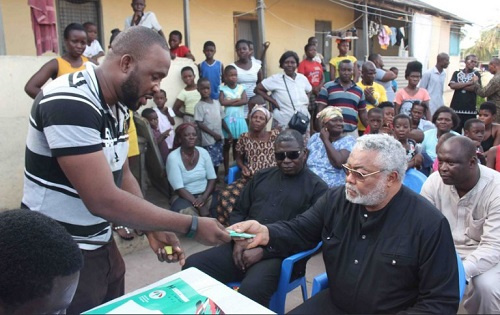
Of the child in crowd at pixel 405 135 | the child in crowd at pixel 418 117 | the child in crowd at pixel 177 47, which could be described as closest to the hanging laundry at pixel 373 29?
the child in crowd at pixel 177 47

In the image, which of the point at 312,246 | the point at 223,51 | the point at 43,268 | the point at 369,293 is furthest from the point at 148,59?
the point at 223,51

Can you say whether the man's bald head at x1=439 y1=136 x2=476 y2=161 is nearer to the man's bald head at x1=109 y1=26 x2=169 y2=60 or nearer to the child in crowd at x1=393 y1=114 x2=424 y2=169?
the child in crowd at x1=393 y1=114 x2=424 y2=169

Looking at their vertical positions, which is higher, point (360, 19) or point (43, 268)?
point (360, 19)

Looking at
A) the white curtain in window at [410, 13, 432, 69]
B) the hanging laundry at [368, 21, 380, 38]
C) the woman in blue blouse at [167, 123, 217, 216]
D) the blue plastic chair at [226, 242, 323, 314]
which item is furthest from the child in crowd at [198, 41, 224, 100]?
the white curtain in window at [410, 13, 432, 69]

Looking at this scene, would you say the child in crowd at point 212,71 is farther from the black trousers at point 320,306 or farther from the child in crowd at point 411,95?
the black trousers at point 320,306

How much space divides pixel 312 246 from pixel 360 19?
39.7ft

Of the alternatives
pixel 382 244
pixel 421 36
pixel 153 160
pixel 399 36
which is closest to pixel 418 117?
pixel 153 160

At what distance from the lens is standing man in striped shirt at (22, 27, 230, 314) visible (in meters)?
1.60

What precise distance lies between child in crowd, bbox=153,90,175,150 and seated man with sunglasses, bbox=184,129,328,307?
2169mm

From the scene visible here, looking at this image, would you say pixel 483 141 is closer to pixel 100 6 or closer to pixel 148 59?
pixel 148 59

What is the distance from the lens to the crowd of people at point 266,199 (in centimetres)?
166

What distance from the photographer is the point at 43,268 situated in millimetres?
1302

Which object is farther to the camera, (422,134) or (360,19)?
(360,19)

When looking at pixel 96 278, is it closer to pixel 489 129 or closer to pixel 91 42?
pixel 489 129
